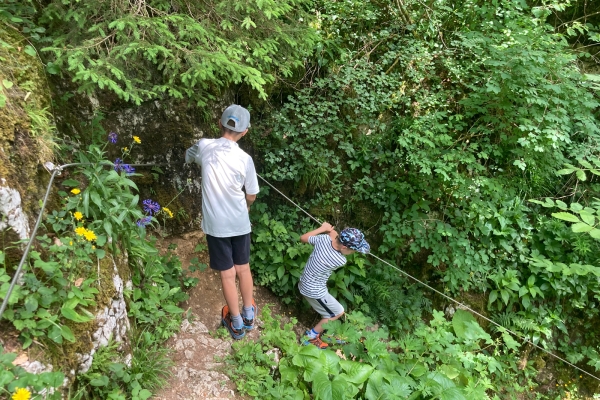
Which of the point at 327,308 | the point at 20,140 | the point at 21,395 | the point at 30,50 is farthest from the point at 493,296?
the point at 30,50

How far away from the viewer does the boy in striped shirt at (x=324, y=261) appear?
12.9 ft

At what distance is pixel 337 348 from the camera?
12.8 feet

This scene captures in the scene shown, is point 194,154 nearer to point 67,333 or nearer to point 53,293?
point 53,293

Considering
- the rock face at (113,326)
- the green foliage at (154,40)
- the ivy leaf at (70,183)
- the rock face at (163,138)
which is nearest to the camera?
the rock face at (113,326)

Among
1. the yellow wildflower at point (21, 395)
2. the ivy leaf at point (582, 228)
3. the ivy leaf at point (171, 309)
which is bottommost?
the ivy leaf at point (171, 309)

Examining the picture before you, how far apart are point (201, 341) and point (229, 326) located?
35 centimetres

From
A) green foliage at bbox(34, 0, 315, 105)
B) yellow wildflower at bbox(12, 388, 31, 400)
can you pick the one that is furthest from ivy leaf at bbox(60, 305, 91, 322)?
green foliage at bbox(34, 0, 315, 105)

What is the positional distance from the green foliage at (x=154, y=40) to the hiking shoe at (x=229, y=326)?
227 cm

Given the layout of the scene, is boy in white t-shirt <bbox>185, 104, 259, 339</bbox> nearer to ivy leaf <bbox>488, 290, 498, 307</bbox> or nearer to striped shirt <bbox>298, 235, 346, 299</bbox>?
striped shirt <bbox>298, 235, 346, 299</bbox>

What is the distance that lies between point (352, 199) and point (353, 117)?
3.82ft

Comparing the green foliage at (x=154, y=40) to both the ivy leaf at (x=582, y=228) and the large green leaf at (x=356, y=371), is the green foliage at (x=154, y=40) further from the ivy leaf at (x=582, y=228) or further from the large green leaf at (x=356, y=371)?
the ivy leaf at (x=582, y=228)

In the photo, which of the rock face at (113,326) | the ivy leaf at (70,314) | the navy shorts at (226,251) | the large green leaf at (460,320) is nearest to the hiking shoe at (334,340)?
the navy shorts at (226,251)

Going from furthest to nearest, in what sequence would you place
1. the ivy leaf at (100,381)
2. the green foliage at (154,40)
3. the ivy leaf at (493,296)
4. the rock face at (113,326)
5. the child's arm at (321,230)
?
the ivy leaf at (493,296), the child's arm at (321,230), the green foliage at (154,40), the rock face at (113,326), the ivy leaf at (100,381)

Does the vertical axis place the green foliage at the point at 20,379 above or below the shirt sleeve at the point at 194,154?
below
